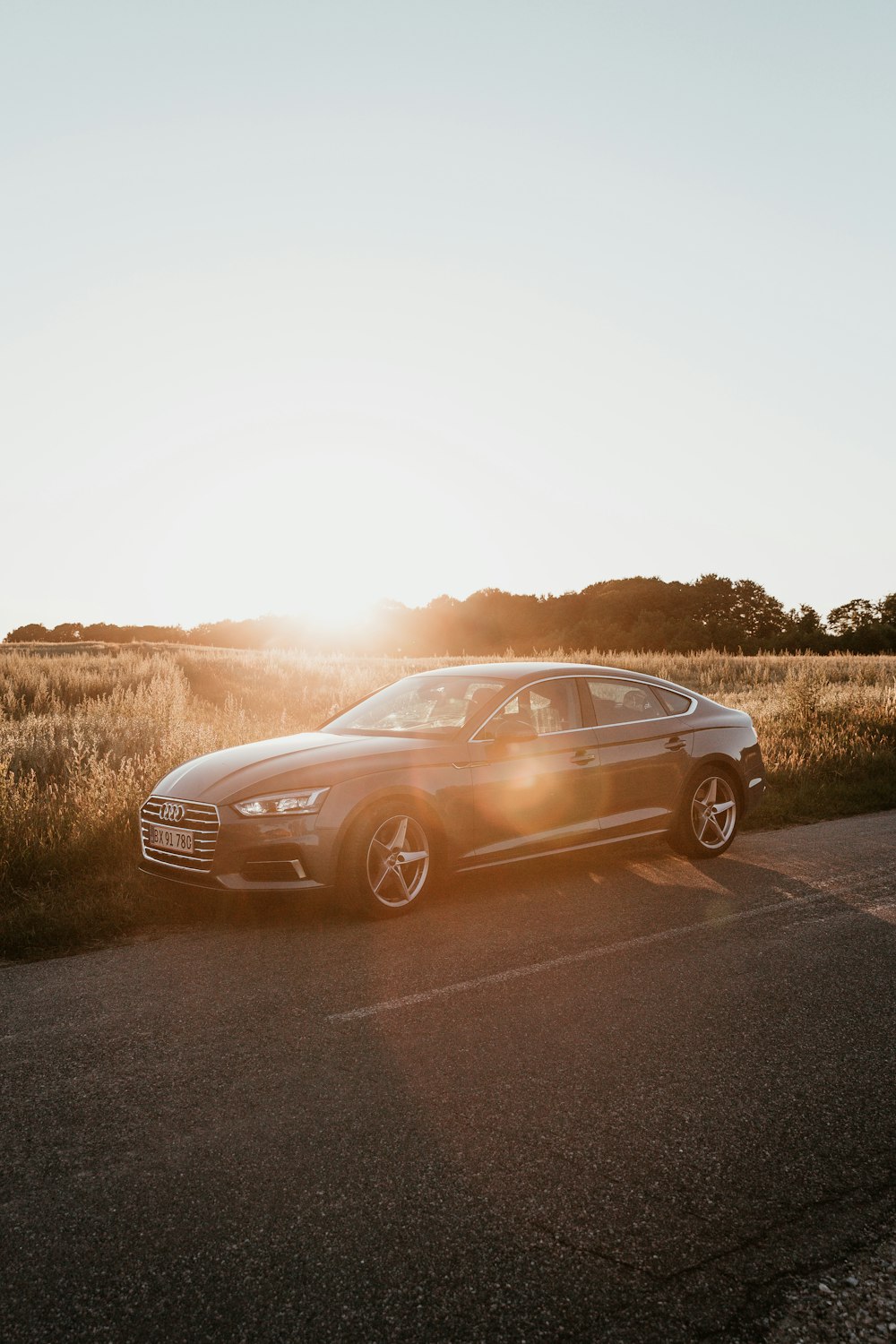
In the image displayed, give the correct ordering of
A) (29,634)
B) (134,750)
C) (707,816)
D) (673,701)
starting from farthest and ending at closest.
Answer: (29,634) → (134,750) → (673,701) → (707,816)

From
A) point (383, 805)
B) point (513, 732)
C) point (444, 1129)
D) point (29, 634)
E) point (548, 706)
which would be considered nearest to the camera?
point (444, 1129)

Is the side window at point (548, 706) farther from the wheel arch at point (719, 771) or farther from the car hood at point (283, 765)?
the wheel arch at point (719, 771)

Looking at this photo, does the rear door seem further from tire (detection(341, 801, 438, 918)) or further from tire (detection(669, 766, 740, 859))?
tire (detection(341, 801, 438, 918))

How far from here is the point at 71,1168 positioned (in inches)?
132

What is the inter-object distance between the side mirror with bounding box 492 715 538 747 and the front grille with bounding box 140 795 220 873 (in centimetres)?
200

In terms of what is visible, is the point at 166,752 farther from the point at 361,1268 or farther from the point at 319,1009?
the point at 361,1268

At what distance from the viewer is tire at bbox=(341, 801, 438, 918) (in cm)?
644

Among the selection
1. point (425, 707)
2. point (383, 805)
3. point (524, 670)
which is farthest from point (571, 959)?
point (524, 670)

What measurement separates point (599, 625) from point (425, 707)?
260 ft

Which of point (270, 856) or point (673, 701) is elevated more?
point (673, 701)

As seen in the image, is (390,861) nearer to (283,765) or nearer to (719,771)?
(283,765)

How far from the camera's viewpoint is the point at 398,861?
21.9ft

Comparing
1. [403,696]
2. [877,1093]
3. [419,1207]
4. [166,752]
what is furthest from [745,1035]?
[166,752]

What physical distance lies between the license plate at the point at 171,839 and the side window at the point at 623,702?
3.18 meters
